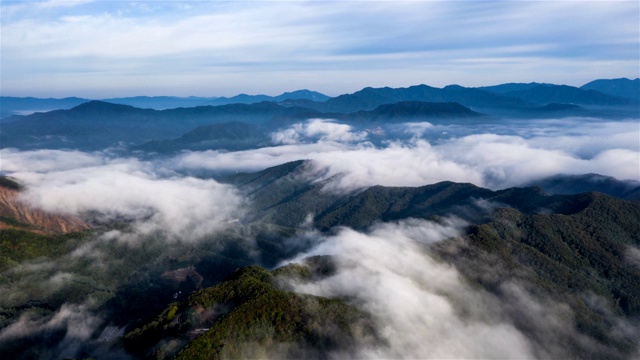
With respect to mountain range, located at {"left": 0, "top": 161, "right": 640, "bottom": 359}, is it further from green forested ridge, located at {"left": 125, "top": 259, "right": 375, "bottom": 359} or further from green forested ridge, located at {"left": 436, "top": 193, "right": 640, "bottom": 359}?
green forested ridge, located at {"left": 436, "top": 193, "right": 640, "bottom": 359}

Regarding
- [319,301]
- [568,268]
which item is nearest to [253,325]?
[319,301]

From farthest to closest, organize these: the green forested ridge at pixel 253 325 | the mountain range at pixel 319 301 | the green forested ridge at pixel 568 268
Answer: the green forested ridge at pixel 568 268, the mountain range at pixel 319 301, the green forested ridge at pixel 253 325

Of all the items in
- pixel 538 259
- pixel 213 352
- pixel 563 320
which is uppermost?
pixel 213 352

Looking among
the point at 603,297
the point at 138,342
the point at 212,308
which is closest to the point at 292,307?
the point at 212,308

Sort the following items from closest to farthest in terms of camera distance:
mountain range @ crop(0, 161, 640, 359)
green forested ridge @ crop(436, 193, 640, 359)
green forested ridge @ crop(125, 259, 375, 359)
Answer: green forested ridge @ crop(125, 259, 375, 359) < mountain range @ crop(0, 161, 640, 359) < green forested ridge @ crop(436, 193, 640, 359)

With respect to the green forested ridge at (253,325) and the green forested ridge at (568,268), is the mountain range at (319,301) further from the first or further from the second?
the green forested ridge at (568,268)

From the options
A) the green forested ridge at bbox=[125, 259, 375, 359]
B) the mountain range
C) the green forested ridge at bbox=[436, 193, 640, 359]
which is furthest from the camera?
the green forested ridge at bbox=[436, 193, 640, 359]

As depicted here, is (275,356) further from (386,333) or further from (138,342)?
(138,342)

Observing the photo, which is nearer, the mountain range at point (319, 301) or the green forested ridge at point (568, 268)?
the mountain range at point (319, 301)

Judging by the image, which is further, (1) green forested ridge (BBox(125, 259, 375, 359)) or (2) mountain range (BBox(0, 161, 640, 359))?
(2) mountain range (BBox(0, 161, 640, 359))

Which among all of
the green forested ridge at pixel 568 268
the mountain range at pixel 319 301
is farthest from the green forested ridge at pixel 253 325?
the green forested ridge at pixel 568 268

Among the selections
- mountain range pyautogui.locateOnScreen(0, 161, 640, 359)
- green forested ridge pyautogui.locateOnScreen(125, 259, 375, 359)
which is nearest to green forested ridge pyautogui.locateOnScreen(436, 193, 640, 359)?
mountain range pyautogui.locateOnScreen(0, 161, 640, 359)
